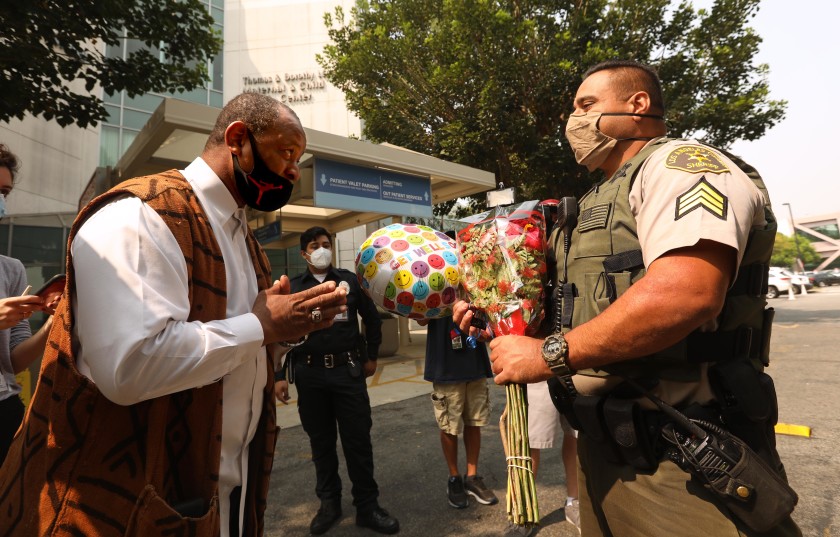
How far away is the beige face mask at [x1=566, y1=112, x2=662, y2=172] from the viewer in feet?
5.59

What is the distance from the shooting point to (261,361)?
1500 mm

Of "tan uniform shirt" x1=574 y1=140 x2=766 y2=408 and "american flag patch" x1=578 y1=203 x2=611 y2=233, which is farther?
"american flag patch" x1=578 y1=203 x2=611 y2=233

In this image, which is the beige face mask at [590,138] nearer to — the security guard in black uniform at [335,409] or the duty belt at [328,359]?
the security guard in black uniform at [335,409]

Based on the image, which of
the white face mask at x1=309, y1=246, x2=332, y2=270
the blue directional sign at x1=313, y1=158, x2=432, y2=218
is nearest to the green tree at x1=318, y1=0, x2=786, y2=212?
the blue directional sign at x1=313, y1=158, x2=432, y2=218

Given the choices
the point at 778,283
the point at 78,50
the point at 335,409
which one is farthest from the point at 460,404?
the point at 778,283

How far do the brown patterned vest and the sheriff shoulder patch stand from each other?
1341mm

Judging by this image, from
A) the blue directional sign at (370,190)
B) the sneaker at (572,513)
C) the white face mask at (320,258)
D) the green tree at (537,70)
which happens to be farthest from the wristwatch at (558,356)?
the green tree at (537,70)

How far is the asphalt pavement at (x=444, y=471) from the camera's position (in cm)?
308

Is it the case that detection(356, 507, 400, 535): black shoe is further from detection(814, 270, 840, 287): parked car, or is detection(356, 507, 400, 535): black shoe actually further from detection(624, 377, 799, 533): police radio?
detection(814, 270, 840, 287): parked car

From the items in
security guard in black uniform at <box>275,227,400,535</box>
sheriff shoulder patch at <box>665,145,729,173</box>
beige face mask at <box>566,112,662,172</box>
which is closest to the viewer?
sheriff shoulder patch at <box>665,145,729,173</box>

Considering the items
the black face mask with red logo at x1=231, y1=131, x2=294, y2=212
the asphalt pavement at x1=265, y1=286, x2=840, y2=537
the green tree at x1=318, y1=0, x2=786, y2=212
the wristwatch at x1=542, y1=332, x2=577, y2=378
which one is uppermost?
the green tree at x1=318, y1=0, x2=786, y2=212

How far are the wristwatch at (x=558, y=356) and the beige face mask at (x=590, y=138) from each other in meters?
0.78

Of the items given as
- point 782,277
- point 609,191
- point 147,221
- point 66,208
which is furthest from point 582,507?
point 782,277

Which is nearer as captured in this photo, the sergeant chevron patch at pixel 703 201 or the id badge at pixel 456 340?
the sergeant chevron patch at pixel 703 201
